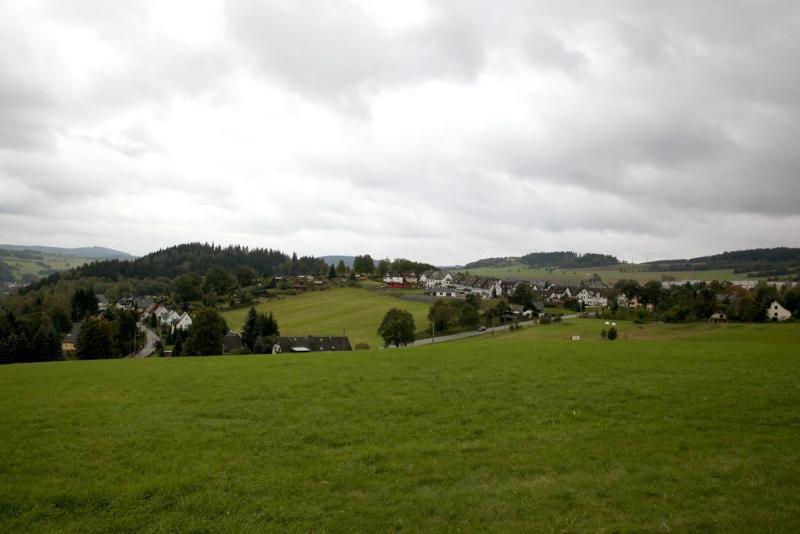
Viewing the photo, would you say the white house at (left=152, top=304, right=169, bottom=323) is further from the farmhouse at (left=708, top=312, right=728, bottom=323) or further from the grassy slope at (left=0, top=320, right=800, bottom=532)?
the farmhouse at (left=708, top=312, right=728, bottom=323)

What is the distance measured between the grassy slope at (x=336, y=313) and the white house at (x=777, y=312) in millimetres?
57343

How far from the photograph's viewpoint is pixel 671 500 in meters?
8.68

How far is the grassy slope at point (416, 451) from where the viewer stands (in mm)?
8438

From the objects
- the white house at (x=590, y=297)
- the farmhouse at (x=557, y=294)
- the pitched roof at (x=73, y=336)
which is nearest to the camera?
the pitched roof at (x=73, y=336)

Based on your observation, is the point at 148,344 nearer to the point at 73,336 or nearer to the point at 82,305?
the point at 73,336

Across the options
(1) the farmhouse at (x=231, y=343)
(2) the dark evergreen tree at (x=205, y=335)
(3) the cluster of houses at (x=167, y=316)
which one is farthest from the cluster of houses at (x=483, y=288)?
(3) the cluster of houses at (x=167, y=316)

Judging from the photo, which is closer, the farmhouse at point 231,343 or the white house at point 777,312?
the farmhouse at point 231,343

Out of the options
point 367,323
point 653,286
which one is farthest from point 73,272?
point 653,286

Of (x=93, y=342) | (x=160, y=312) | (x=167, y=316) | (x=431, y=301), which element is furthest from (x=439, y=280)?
(x=93, y=342)

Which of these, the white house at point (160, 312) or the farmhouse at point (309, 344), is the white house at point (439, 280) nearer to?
the white house at point (160, 312)

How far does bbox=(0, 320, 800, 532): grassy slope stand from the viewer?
8.44 meters

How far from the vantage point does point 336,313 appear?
110 metres

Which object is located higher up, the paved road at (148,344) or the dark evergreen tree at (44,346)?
the dark evergreen tree at (44,346)

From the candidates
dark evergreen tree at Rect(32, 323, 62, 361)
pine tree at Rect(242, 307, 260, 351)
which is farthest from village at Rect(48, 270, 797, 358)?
dark evergreen tree at Rect(32, 323, 62, 361)
